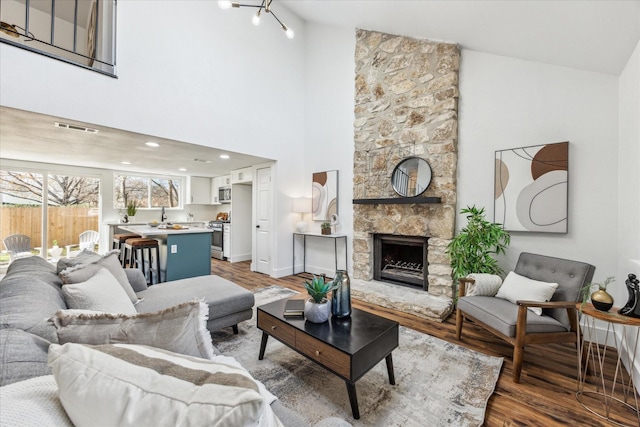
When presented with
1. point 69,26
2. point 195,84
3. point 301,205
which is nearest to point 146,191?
point 69,26

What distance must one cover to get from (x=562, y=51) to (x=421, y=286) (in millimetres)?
3037

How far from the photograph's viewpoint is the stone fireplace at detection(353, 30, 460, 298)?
3467 mm

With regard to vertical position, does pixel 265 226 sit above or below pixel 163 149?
below

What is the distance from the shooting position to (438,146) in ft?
11.7

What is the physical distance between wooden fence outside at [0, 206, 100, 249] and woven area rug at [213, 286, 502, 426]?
5.54 m

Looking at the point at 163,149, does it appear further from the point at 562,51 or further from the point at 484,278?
the point at 562,51

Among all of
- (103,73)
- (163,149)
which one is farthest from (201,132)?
(103,73)

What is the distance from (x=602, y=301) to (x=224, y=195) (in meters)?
7.18

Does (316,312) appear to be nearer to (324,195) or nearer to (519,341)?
(519,341)

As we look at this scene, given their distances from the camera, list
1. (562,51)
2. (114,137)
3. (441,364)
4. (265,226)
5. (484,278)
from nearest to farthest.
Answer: (441,364) < (562,51) < (484,278) < (114,137) < (265,226)

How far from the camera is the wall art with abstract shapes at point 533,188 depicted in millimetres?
2760

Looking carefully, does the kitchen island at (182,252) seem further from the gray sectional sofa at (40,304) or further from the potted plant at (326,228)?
the potted plant at (326,228)

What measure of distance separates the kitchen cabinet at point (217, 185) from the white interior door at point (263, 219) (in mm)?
Answer: 2342

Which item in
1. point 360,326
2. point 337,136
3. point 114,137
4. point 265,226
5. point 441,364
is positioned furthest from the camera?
point 265,226
